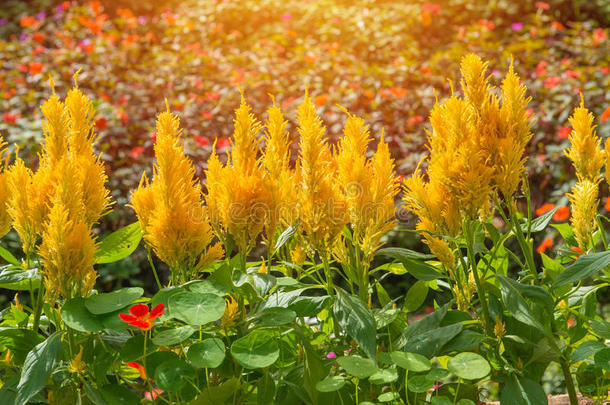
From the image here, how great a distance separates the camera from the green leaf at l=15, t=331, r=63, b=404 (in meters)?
1.60

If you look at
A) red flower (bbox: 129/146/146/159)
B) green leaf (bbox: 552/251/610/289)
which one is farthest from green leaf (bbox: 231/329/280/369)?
red flower (bbox: 129/146/146/159)

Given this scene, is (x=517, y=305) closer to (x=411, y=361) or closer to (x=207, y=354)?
(x=411, y=361)

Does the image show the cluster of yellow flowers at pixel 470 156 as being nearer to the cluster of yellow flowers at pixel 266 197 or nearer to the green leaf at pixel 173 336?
the cluster of yellow flowers at pixel 266 197

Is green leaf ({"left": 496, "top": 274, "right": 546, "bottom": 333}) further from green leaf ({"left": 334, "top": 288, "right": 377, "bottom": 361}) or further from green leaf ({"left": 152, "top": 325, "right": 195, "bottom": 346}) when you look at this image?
green leaf ({"left": 152, "top": 325, "right": 195, "bottom": 346})

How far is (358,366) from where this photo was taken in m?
1.64

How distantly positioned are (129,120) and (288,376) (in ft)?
15.3

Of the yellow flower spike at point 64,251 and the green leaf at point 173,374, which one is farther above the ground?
the yellow flower spike at point 64,251

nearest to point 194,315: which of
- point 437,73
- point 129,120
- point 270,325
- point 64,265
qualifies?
Answer: point 270,325

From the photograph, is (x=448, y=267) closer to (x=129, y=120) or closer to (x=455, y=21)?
(x=129, y=120)

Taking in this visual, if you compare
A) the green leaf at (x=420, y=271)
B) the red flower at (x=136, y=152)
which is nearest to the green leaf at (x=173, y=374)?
the green leaf at (x=420, y=271)

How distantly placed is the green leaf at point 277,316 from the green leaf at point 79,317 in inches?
16.4

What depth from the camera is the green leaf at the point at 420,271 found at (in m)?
1.91

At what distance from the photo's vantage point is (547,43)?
7.41 metres

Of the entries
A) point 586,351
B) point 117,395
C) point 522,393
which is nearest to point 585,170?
point 586,351
